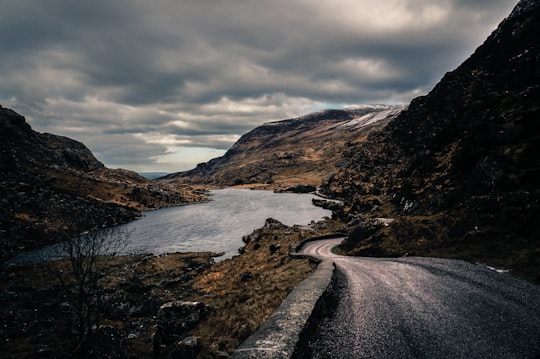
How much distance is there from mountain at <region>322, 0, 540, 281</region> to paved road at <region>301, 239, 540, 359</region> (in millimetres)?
4610

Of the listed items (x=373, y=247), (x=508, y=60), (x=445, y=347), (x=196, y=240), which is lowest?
(x=196, y=240)

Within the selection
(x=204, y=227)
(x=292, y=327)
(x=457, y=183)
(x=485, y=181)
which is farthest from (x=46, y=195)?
(x=485, y=181)

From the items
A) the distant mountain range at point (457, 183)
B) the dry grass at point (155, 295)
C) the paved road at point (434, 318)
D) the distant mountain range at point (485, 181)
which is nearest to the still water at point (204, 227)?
the dry grass at point (155, 295)

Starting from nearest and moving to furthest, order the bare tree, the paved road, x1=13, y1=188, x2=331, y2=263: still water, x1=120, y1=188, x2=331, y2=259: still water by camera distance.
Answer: the paved road → the bare tree → x1=13, y1=188, x2=331, y2=263: still water → x1=120, y1=188, x2=331, y2=259: still water

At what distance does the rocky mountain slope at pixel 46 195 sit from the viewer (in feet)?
266

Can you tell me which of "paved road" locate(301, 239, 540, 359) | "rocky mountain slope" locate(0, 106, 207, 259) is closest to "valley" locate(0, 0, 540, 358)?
"rocky mountain slope" locate(0, 106, 207, 259)

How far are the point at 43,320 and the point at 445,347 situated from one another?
1571 inches

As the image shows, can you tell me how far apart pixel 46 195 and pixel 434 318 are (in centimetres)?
12561

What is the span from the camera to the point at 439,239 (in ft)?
96.8

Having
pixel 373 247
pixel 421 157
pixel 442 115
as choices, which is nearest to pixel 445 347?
pixel 373 247

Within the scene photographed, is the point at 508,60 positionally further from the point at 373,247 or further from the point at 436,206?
the point at 373,247

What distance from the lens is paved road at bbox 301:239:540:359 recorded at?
9.95m

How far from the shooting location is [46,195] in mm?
103250

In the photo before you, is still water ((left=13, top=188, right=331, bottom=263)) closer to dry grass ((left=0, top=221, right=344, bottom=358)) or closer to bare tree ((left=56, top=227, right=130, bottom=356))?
dry grass ((left=0, top=221, right=344, bottom=358))
